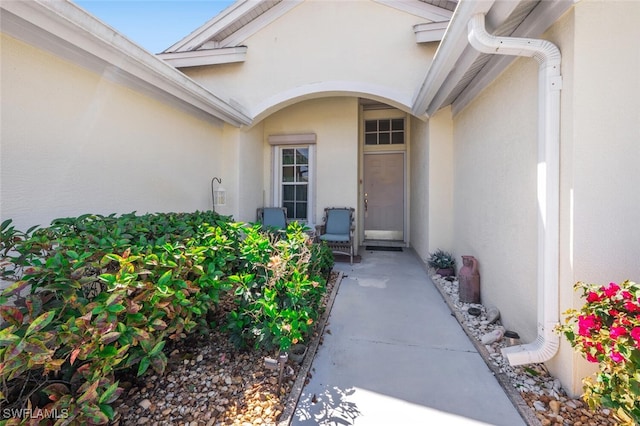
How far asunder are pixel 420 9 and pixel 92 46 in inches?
201

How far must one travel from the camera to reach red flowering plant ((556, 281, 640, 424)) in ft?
4.64

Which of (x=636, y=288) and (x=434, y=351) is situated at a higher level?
(x=636, y=288)

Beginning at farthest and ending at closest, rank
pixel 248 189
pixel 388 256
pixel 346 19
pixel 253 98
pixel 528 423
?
pixel 388 256 < pixel 248 189 < pixel 253 98 < pixel 346 19 < pixel 528 423

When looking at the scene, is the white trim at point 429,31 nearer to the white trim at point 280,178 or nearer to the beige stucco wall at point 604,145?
the beige stucco wall at point 604,145

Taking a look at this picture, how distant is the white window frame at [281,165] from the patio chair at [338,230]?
1.69 feet

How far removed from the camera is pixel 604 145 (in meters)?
2.00

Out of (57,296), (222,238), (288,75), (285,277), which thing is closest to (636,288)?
(285,277)

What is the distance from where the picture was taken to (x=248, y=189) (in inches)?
241

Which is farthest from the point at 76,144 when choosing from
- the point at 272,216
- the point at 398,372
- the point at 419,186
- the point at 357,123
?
the point at 419,186

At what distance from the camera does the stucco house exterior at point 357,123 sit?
6.61ft

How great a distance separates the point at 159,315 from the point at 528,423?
262 cm

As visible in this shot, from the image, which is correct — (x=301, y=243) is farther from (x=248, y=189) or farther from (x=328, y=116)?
(x=328, y=116)

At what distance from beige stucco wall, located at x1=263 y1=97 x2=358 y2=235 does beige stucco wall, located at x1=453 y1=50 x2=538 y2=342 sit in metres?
2.91

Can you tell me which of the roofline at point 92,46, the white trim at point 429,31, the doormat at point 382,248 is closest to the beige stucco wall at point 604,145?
the white trim at point 429,31
